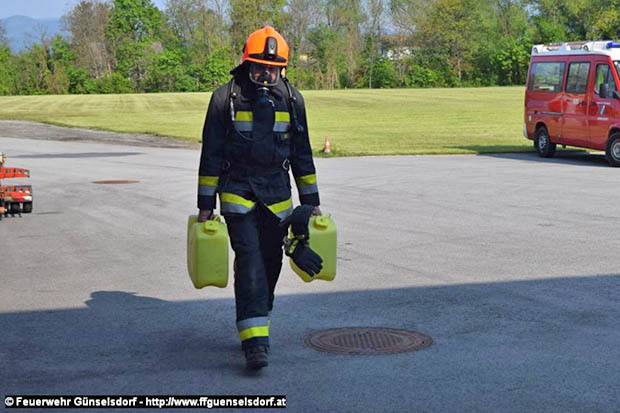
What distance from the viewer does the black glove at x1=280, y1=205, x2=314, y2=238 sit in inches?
225

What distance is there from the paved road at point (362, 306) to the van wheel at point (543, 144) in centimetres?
904

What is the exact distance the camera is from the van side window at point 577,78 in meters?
22.3

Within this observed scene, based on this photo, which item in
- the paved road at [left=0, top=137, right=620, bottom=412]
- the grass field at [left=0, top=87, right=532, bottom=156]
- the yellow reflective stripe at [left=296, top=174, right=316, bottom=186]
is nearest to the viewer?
the paved road at [left=0, top=137, right=620, bottom=412]

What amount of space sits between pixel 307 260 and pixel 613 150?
16834 millimetres

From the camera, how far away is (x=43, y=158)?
2361 centimetres

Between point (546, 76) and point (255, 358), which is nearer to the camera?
point (255, 358)

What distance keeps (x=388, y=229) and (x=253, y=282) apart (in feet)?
19.0

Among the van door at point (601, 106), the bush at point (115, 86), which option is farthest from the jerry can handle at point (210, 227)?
the bush at point (115, 86)

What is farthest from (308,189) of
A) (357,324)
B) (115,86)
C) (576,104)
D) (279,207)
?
(115,86)

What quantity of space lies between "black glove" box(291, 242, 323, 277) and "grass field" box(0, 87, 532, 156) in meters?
19.0

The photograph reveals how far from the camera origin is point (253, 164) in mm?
5730

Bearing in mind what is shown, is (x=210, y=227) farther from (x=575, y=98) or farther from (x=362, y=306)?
(x=575, y=98)

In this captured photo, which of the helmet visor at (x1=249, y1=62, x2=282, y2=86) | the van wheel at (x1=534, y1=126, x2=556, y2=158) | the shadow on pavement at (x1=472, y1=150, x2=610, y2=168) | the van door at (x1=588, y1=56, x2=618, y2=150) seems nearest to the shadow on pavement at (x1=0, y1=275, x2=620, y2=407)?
the helmet visor at (x1=249, y1=62, x2=282, y2=86)

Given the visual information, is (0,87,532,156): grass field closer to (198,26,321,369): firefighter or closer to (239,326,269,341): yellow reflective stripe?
(198,26,321,369): firefighter
